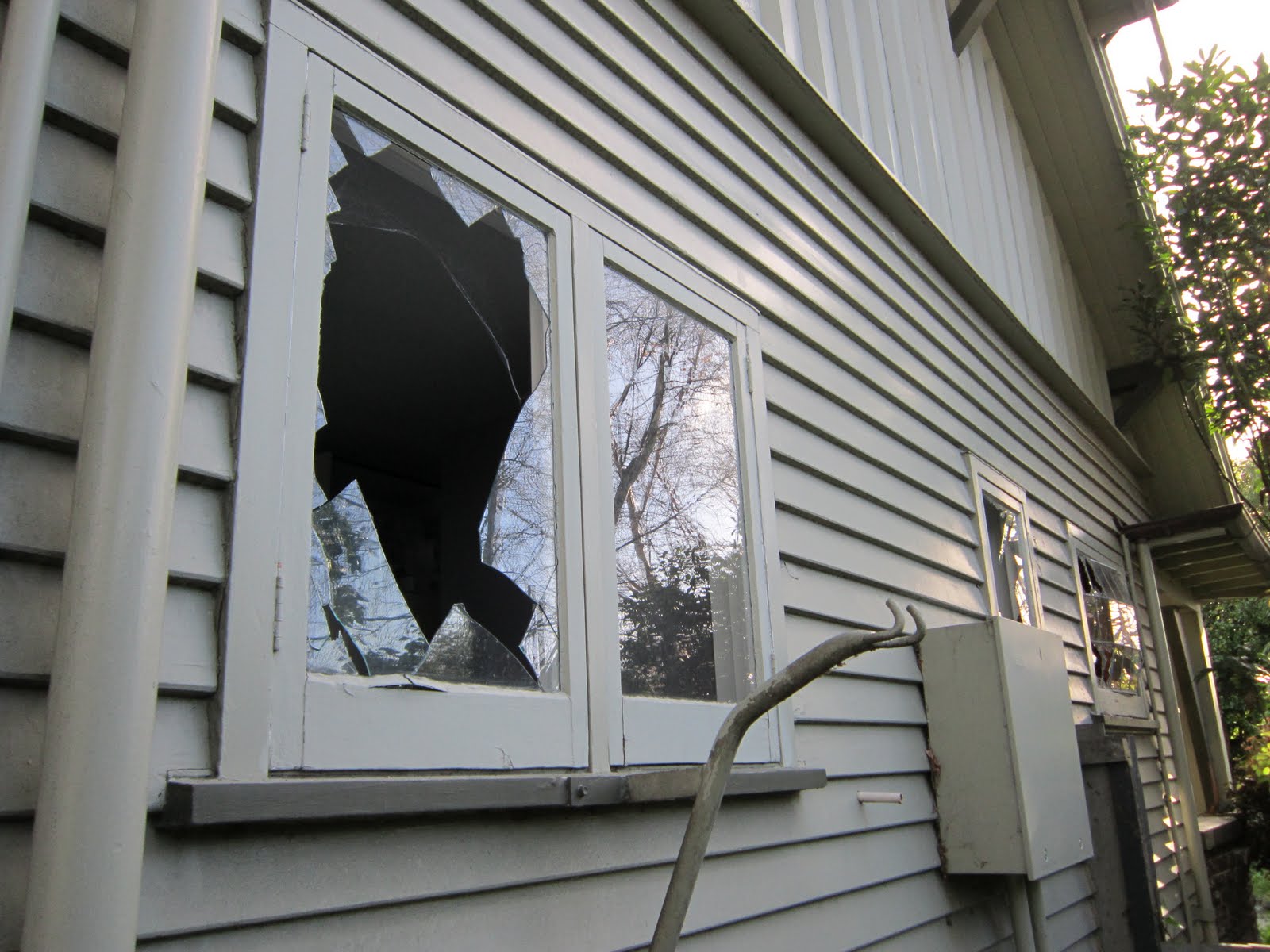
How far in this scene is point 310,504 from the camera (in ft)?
5.64

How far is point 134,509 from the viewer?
1350mm

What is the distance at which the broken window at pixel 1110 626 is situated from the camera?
7180 millimetres

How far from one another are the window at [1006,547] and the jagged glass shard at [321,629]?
155 inches

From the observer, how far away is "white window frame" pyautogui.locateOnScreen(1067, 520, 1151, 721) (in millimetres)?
6777

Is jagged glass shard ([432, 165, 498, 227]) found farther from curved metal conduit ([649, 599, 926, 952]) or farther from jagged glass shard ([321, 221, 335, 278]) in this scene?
curved metal conduit ([649, 599, 926, 952])

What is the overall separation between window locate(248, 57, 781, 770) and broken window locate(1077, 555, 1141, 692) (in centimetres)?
485

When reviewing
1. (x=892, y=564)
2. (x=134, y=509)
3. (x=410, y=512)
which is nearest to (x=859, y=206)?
(x=892, y=564)

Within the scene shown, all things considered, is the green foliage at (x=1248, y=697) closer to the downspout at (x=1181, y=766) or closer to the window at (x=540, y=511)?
the downspout at (x=1181, y=766)

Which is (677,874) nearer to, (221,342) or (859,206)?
(221,342)

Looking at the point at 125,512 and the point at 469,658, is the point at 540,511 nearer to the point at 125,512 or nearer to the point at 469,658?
the point at 469,658

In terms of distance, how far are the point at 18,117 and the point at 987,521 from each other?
4786 millimetres

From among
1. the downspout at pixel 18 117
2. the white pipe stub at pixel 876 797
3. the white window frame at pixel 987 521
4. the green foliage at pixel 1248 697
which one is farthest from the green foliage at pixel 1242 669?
the downspout at pixel 18 117

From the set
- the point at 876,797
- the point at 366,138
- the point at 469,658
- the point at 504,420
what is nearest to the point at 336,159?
the point at 366,138

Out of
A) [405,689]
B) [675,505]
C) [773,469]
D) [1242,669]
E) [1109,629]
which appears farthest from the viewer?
[1242,669]
